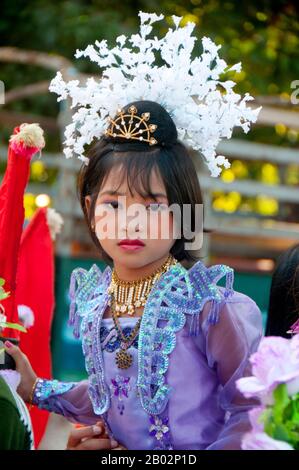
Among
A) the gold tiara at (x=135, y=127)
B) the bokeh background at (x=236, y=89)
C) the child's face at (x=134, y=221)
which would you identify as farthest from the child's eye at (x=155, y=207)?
the bokeh background at (x=236, y=89)

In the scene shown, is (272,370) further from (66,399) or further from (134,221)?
(66,399)

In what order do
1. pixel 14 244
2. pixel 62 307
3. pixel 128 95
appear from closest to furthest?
pixel 128 95 < pixel 14 244 < pixel 62 307

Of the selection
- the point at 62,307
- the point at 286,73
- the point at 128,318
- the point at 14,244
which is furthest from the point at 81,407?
the point at 286,73

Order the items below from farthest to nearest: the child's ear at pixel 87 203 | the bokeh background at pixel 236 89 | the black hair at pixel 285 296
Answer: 1. the bokeh background at pixel 236 89
2. the black hair at pixel 285 296
3. the child's ear at pixel 87 203

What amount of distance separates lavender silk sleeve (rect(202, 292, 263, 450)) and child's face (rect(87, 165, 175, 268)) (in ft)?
0.56

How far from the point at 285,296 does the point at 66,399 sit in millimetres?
605

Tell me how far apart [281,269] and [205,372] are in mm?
541

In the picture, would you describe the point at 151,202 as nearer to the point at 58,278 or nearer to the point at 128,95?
the point at 128,95

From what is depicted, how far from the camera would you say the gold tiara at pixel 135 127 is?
5.70 ft

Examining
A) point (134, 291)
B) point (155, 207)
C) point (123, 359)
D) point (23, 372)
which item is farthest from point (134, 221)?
point (23, 372)

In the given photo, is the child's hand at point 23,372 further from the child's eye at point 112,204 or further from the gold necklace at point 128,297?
the child's eye at point 112,204

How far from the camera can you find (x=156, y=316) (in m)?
1.71

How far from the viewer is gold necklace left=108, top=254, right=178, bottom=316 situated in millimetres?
Result: 1762
